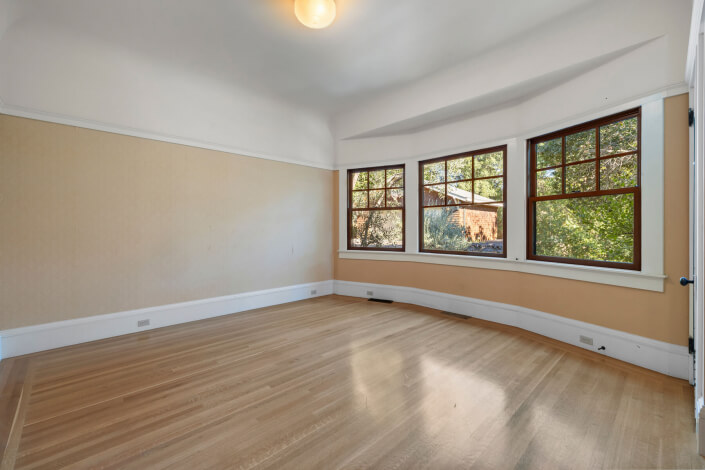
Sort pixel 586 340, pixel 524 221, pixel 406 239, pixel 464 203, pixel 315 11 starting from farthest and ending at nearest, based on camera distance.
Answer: pixel 406 239 < pixel 464 203 < pixel 524 221 < pixel 586 340 < pixel 315 11

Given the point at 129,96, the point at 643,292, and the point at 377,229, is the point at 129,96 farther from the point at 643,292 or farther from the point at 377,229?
the point at 643,292

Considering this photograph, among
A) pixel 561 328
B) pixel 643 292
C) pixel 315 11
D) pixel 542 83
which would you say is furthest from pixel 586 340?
pixel 315 11

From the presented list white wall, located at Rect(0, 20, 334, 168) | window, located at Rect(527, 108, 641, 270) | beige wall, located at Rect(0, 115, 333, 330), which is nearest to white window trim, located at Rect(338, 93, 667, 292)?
window, located at Rect(527, 108, 641, 270)

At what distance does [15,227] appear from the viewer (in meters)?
3.08

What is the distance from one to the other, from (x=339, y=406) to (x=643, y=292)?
2861mm

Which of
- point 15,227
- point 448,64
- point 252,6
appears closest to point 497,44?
point 448,64

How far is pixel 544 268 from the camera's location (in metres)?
3.63

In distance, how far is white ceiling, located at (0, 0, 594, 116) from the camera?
2893 millimetres

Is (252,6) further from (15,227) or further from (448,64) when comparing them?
(15,227)

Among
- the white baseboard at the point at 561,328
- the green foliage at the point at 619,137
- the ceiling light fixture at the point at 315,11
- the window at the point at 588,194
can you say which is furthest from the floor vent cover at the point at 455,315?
the ceiling light fixture at the point at 315,11

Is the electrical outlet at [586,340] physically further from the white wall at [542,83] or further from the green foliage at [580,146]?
the white wall at [542,83]

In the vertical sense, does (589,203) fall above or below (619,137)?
below

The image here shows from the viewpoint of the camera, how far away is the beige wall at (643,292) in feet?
8.40

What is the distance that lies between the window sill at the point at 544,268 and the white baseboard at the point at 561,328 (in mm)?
468
